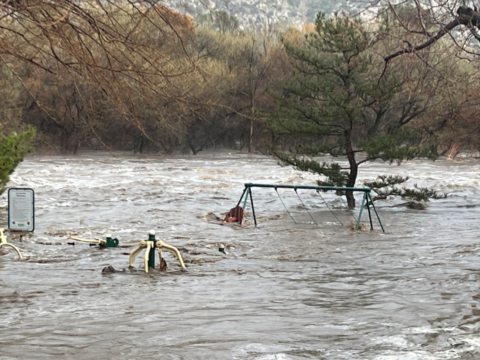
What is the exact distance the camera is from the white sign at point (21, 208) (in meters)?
12.4

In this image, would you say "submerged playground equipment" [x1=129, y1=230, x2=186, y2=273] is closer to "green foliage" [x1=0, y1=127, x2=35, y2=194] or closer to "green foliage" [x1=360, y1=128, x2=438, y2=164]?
"green foliage" [x1=0, y1=127, x2=35, y2=194]

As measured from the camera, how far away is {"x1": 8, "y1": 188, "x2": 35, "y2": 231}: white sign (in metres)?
12.4

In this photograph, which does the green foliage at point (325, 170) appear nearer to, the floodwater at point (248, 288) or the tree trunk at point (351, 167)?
the tree trunk at point (351, 167)

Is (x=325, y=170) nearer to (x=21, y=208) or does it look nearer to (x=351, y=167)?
(x=351, y=167)

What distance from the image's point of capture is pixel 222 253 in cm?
1427

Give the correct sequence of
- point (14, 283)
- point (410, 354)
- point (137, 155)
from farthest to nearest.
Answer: point (137, 155), point (14, 283), point (410, 354)

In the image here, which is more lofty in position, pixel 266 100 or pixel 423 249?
pixel 266 100

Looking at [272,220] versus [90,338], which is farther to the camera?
[272,220]

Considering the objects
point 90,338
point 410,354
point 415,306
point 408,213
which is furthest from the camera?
point 408,213

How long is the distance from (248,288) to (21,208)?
427cm

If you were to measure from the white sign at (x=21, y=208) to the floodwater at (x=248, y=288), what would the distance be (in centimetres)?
57

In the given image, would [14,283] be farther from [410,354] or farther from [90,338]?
[410,354]

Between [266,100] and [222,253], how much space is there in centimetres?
4641

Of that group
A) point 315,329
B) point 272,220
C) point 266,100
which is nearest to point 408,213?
point 272,220
